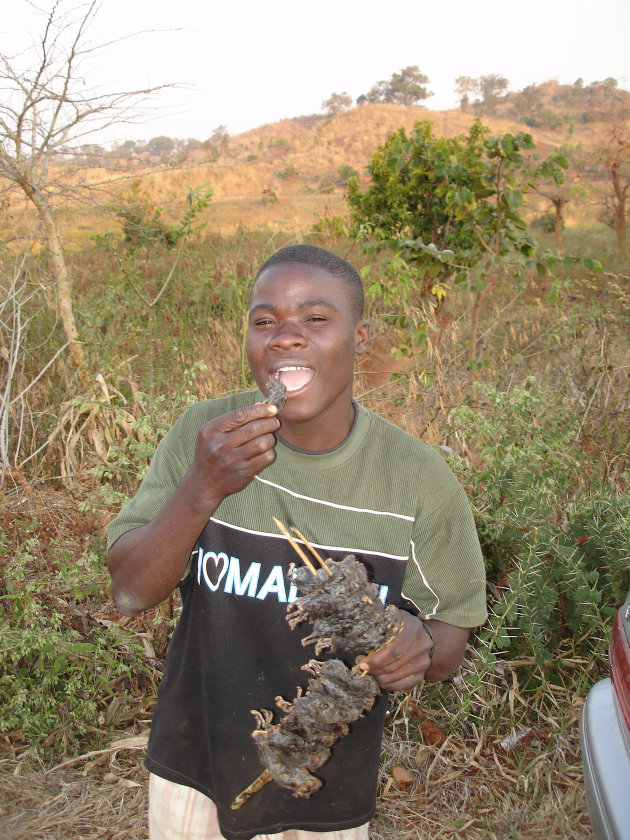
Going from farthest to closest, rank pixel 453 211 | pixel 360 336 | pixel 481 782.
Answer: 1. pixel 453 211
2. pixel 481 782
3. pixel 360 336

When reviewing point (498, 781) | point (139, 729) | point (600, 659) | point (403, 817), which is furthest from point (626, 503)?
point (139, 729)

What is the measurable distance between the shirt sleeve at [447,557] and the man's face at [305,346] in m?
0.30

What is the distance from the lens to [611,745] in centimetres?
168

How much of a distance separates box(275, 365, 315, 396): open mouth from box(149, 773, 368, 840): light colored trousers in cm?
110

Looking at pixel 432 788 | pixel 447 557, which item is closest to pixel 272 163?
pixel 432 788

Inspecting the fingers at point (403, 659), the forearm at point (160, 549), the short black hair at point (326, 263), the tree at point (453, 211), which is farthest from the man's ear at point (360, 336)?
the tree at point (453, 211)

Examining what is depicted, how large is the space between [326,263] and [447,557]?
822 millimetres

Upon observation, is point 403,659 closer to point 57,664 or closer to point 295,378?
point 295,378

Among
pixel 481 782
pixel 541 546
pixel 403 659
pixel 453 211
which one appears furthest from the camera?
pixel 453 211

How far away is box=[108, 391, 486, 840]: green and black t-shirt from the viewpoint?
161cm

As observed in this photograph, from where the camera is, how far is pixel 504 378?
17.6 feet

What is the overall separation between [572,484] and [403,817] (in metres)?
1.96

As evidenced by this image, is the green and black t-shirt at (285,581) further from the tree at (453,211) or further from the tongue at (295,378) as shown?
the tree at (453,211)

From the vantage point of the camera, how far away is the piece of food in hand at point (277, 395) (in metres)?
1.50
